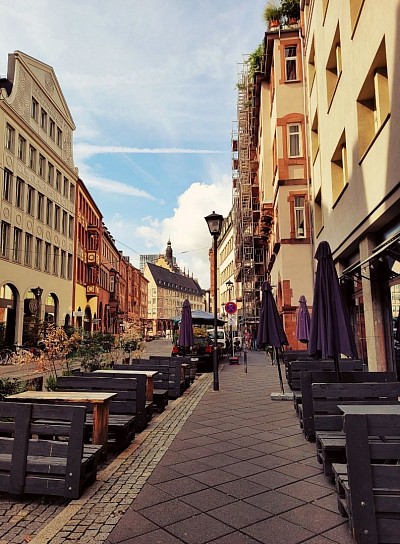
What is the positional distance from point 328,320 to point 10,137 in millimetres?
27735

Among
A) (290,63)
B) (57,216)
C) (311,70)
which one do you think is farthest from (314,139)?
(57,216)

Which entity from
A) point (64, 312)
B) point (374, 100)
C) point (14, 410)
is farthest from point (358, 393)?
point (64, 312)

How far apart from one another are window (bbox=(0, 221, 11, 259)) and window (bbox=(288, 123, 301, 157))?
56.9 feet

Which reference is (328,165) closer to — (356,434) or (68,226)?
(356,434)

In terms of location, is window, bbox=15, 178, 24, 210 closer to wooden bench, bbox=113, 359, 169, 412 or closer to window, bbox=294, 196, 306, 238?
window, bbox=294, 196, 306, 238

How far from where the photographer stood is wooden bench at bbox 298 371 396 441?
6246mm

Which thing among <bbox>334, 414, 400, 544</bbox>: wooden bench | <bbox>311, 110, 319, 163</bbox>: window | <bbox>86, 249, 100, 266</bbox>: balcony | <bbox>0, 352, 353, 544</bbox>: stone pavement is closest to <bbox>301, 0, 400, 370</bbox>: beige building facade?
<bbox>311, 110, 319, 163</bbox>: window

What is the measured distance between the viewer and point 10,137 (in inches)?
1147

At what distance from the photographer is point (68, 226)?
3959 cm

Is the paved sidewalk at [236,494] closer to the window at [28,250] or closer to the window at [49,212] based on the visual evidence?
the window at [28,250]

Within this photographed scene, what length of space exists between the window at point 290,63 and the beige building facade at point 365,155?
7.05 m

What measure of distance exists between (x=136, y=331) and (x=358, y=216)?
35.4 ft

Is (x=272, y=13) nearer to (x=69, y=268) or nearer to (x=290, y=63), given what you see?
(x=290, y=63)

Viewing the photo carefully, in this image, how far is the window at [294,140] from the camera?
74.2ft
